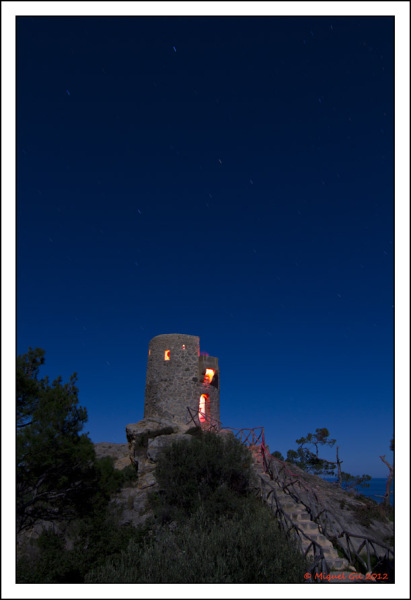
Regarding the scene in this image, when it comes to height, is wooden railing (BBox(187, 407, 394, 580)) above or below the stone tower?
below

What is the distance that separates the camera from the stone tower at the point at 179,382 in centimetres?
1897

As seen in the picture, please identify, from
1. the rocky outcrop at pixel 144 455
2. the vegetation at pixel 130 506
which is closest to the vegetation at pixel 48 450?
the vegetation at pixel 130 506

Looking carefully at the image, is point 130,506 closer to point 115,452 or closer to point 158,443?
point 158,443

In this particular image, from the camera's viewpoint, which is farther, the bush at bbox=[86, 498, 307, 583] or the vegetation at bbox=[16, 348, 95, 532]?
the vegetation at bbox=[16, 348, 95, 532]

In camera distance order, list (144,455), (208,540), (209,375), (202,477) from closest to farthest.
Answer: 1. (208,540)
2. (202,477)
3. (144,455)
4. (209,375)

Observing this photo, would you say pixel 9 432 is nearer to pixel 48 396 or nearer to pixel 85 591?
pixel 85 591

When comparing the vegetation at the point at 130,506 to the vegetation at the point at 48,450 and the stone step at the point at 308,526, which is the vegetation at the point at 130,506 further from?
the stone step at the point at 308,526

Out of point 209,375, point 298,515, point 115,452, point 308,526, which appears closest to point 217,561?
point 308,526

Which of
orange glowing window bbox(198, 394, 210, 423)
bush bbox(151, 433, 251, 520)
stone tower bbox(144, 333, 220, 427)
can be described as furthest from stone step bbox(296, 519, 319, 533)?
orange glowing window bbox(198, 394, 210, 423)

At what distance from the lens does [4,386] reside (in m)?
5.18

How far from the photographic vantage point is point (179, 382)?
19.4 m

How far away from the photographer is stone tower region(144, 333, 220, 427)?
19.0 m

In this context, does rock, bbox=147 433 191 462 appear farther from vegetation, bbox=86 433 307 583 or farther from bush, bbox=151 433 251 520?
vegetation, bbox=86 433 307 583

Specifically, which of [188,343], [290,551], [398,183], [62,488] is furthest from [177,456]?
[398,183]
